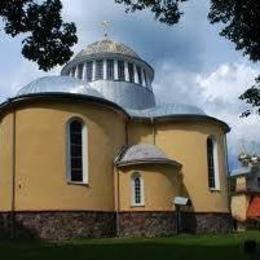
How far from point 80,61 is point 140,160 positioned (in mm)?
11981

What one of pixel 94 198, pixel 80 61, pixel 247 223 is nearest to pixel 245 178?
pixel 247 223

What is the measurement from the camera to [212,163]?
38.8 metres

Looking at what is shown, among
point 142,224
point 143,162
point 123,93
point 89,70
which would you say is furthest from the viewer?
point 89,70

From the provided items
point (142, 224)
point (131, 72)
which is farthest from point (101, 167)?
point (131, 72)

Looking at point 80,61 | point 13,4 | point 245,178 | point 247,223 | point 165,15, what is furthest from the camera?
point 245,178

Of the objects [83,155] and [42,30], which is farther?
[83,155]

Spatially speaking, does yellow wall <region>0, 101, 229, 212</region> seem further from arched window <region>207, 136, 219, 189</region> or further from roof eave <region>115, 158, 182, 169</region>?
arched window <region>207, 136, 219, 189</region>

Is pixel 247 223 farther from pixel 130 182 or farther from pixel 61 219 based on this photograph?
pixel 61 219

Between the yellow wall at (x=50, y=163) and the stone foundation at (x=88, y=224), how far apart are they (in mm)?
422

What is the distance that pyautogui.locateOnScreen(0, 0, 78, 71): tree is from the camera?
1407 centimetres

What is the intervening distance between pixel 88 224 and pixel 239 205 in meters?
19.4

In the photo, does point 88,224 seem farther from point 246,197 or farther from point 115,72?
point 246,197

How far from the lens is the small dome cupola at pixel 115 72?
1649 inches

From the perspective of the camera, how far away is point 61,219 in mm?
31266
